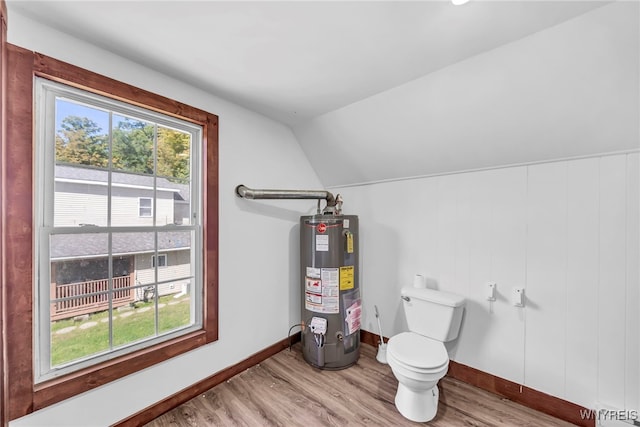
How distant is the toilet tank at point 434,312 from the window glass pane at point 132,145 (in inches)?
83.6

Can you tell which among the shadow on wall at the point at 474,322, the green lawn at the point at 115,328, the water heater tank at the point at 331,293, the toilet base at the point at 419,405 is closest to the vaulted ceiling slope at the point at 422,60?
the water heater tank at the point at 331,293

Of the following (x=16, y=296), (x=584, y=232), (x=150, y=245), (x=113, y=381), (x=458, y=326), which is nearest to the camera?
(x=16, y=296)

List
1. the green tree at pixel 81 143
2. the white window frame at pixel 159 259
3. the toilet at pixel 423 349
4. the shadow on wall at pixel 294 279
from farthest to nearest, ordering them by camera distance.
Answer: the shadow on wall at pixel 294 279 < the white window frame at pixel 159 259 < the toilet at pixel 423 349 < the green tree at pixel 81 143

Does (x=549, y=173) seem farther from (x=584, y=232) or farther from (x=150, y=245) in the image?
(x=150, y=245)

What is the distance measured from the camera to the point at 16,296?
1.19m

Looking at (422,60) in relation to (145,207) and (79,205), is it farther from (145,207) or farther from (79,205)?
(79,205)

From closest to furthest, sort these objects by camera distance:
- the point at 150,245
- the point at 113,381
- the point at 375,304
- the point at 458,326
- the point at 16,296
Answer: the point at 16,296, the point at 113,381, the point at 150,245, the point at 458,326, the point at 375,304

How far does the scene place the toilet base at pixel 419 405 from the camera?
65.1 inches

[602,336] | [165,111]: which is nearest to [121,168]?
[165,111]

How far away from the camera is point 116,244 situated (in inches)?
62.0

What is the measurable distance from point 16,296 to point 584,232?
9.95 ft

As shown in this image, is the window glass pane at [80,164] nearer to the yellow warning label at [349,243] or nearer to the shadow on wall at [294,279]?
the shadow on wall at [294,279]

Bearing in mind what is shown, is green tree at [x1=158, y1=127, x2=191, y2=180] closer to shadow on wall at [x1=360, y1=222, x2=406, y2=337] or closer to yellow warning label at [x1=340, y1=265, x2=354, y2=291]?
yellow warning label at [x1=340, y1=265, x2=354, y2=291]

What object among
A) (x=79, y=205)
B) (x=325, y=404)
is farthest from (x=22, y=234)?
(x=325, y=404)
